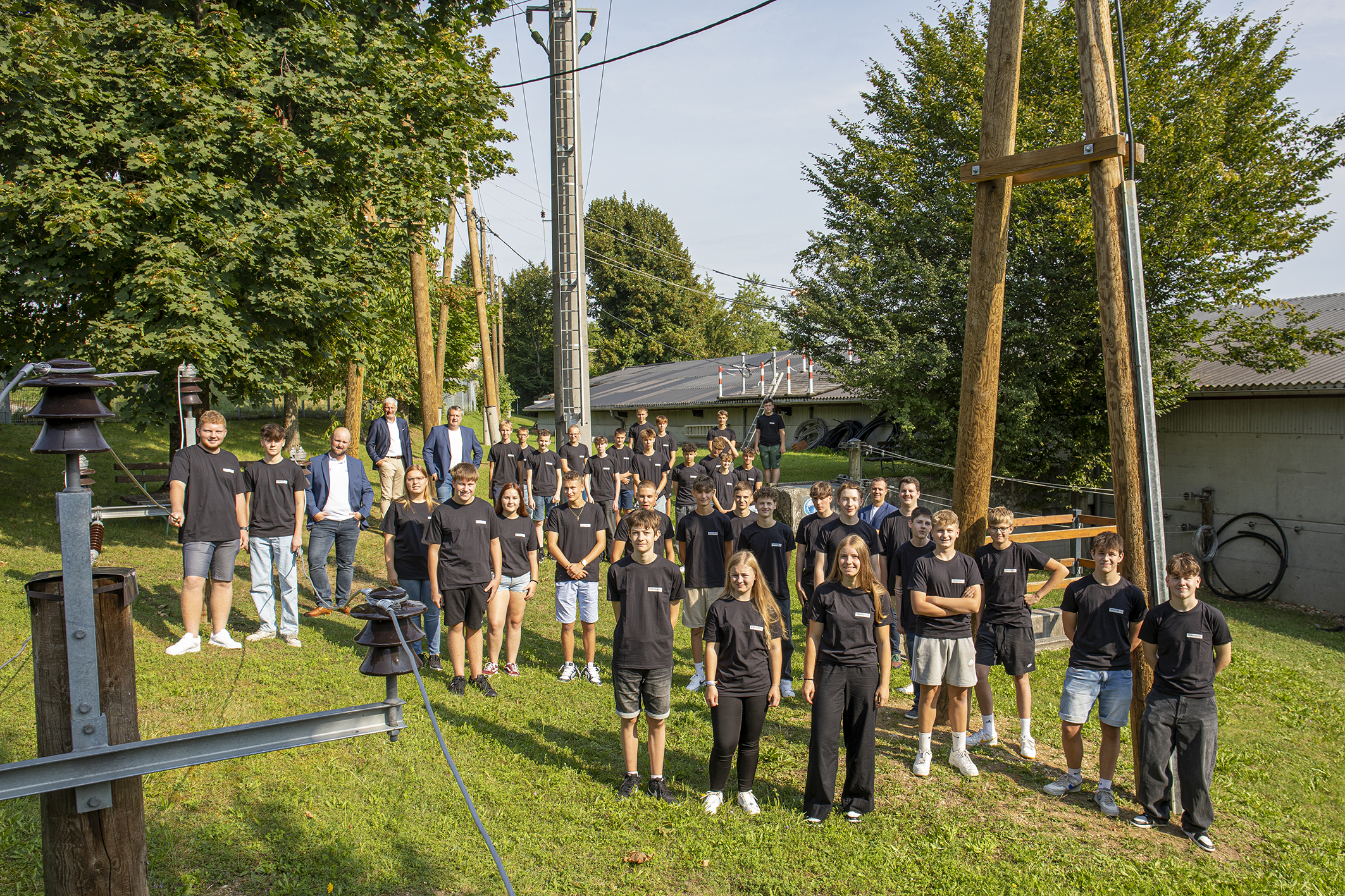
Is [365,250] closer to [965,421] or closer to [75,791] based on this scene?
[965,421]

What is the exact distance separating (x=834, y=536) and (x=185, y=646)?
18.7 feet

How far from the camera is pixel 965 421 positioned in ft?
23.0

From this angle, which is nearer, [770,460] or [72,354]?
[72,354]

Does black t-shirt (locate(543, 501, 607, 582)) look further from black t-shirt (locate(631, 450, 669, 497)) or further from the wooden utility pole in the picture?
the wooden utility pole

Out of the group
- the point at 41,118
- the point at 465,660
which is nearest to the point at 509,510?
the point at 465,660

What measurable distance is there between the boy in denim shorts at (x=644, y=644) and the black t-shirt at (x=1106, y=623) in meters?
2.87

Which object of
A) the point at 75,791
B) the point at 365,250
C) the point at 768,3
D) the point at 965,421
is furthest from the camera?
the point at 365,250

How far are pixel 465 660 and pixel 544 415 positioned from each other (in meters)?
40.7

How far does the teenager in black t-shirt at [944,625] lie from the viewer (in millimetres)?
5977

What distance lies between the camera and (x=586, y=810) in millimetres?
5281

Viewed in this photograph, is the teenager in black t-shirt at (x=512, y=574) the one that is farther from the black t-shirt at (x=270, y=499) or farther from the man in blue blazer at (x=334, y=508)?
the black t-shirt at (x=270, y=499)

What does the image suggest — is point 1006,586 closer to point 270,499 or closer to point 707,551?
point 707,551

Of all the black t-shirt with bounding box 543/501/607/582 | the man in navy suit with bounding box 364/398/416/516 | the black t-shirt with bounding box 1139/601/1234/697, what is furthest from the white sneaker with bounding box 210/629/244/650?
the black t-shirt with bounding box 1139/601/1234/697

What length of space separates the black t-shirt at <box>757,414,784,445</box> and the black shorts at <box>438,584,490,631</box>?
931cm
